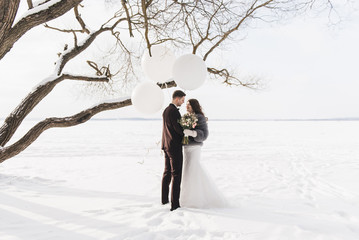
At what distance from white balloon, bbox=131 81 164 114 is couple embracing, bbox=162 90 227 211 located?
237 millimetres

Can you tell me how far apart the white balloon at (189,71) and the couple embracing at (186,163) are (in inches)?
9.3

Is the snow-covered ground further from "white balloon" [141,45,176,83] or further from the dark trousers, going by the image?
"white balloon" [141,45,176,83]

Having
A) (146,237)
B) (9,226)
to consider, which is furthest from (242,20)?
(9,226)

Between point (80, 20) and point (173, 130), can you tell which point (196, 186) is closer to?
point (173, 130)

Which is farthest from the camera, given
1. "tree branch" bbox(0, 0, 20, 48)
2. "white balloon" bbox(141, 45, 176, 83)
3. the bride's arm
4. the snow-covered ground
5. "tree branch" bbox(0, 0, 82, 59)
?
"white balloon" bbox(141, 45, 176, 83)

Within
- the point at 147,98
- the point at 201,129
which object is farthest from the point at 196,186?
the point at 147,98

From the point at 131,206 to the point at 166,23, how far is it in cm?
314

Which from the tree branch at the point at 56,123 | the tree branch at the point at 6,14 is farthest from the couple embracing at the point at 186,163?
the tree branch at the point at 6,14

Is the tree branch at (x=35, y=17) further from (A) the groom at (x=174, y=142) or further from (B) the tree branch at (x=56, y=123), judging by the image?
(A) the groom at (x=174, y=142)

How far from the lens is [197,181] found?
4230mm

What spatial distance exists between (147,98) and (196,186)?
1.65m

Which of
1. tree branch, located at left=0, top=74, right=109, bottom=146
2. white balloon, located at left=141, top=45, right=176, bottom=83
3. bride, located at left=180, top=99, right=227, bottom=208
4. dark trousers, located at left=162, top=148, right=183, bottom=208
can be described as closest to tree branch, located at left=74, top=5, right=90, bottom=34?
tree branch, located at left=0, top=74, right=109, bottom=146

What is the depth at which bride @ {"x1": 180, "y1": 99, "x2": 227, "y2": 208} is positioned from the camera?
13.8 ft

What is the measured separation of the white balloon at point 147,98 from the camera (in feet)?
13.9
